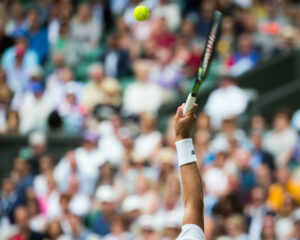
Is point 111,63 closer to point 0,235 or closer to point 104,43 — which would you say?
point 104,43

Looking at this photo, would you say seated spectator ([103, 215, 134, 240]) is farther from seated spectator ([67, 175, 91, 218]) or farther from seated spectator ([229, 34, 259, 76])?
seated spectator ([229, 34, 259, 76])

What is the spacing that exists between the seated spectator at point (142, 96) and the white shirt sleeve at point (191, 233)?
985cm

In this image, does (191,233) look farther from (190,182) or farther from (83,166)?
(83,166)

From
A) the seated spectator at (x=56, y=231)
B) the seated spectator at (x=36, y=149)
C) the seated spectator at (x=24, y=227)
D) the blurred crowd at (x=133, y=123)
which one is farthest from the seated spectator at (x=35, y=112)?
the seated spectator at (x=56, y=231)

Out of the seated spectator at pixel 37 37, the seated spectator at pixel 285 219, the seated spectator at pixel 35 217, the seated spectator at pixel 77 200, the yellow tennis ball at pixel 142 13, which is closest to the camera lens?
the yellow tennis ball at pixel 142 13

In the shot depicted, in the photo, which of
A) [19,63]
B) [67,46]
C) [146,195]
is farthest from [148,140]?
[67,46]

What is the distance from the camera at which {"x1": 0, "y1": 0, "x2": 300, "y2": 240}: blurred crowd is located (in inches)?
420

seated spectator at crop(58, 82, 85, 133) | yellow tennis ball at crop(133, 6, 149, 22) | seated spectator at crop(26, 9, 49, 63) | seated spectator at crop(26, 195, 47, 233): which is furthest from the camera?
seated spectator at crop(26, 9, 49, 63)

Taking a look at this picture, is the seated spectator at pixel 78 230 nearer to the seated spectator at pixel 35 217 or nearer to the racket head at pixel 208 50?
the seated spectator at pixel 35 217

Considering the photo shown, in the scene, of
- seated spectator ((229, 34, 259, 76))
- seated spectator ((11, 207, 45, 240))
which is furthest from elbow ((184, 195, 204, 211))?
seated spectator ((229, 34, 259, 76))

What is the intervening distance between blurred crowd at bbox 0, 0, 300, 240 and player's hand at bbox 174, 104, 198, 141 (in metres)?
5.17

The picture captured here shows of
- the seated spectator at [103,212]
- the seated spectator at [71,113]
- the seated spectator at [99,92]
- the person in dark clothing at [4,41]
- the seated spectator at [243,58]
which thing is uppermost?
the person in dark clothing at [4,41]

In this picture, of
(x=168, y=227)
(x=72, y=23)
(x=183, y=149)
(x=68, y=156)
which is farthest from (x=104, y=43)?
(x=183, y=149)

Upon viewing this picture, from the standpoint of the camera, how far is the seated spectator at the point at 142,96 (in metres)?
14.3
